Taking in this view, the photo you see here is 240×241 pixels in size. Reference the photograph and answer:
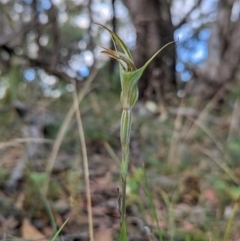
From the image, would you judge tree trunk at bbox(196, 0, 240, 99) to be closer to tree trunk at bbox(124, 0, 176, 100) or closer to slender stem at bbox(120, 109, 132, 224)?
tree trunk at bbox(124, 0, 176, 100)

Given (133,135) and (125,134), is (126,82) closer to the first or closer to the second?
(125,134)

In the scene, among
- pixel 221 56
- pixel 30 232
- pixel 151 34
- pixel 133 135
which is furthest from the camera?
pixel 221 56

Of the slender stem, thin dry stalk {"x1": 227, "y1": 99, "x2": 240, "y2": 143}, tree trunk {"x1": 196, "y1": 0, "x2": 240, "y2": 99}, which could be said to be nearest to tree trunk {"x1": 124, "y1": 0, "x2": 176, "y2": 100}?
tree trunk {"x1": 196, "y1": 0, "x2": 240, "y2": 99}

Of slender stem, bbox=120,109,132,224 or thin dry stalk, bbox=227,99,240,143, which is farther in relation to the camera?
thin dry stalk, bbox=227,99,240,143

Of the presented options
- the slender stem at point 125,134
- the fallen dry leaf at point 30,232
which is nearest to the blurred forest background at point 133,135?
the fallen dry leaf at point 30,232

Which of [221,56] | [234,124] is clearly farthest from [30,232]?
[221,56]

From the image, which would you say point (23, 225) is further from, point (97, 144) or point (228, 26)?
point (228, 26)

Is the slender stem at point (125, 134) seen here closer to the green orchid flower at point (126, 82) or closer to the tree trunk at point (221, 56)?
the green orchid flower at point (126, 82)
